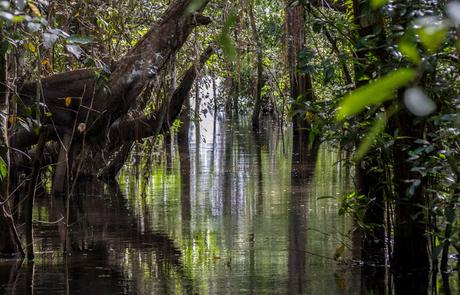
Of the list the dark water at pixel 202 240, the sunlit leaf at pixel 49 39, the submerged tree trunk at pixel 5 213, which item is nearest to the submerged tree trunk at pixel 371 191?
the dark water at pixel 202 240

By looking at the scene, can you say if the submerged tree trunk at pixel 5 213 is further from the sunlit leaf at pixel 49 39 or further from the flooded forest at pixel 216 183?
the sunlit leaf at pixel 49 39

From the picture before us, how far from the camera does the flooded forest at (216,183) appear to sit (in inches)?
260

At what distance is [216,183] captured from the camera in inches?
640

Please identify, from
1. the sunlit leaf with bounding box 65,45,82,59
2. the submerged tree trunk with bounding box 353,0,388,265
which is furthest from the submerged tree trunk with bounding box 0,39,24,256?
the submerged tree trunk with bounding box 353,0,388,265

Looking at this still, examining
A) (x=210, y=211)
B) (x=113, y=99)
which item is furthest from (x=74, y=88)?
(x=210, y=211)

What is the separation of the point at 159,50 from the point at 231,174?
6752mm

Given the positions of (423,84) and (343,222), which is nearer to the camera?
(423,84)

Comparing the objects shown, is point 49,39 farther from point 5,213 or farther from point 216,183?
point 216,183

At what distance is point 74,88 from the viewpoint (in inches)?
448

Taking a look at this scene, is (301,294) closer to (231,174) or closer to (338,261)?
(338,261)

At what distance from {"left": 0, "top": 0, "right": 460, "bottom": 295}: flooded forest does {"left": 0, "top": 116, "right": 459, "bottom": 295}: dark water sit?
33 millimetres

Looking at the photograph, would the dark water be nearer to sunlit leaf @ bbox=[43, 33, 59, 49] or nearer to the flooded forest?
the flooded forest

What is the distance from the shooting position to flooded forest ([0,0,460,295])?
661 cm

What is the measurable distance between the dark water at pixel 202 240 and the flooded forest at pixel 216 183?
33 mm
